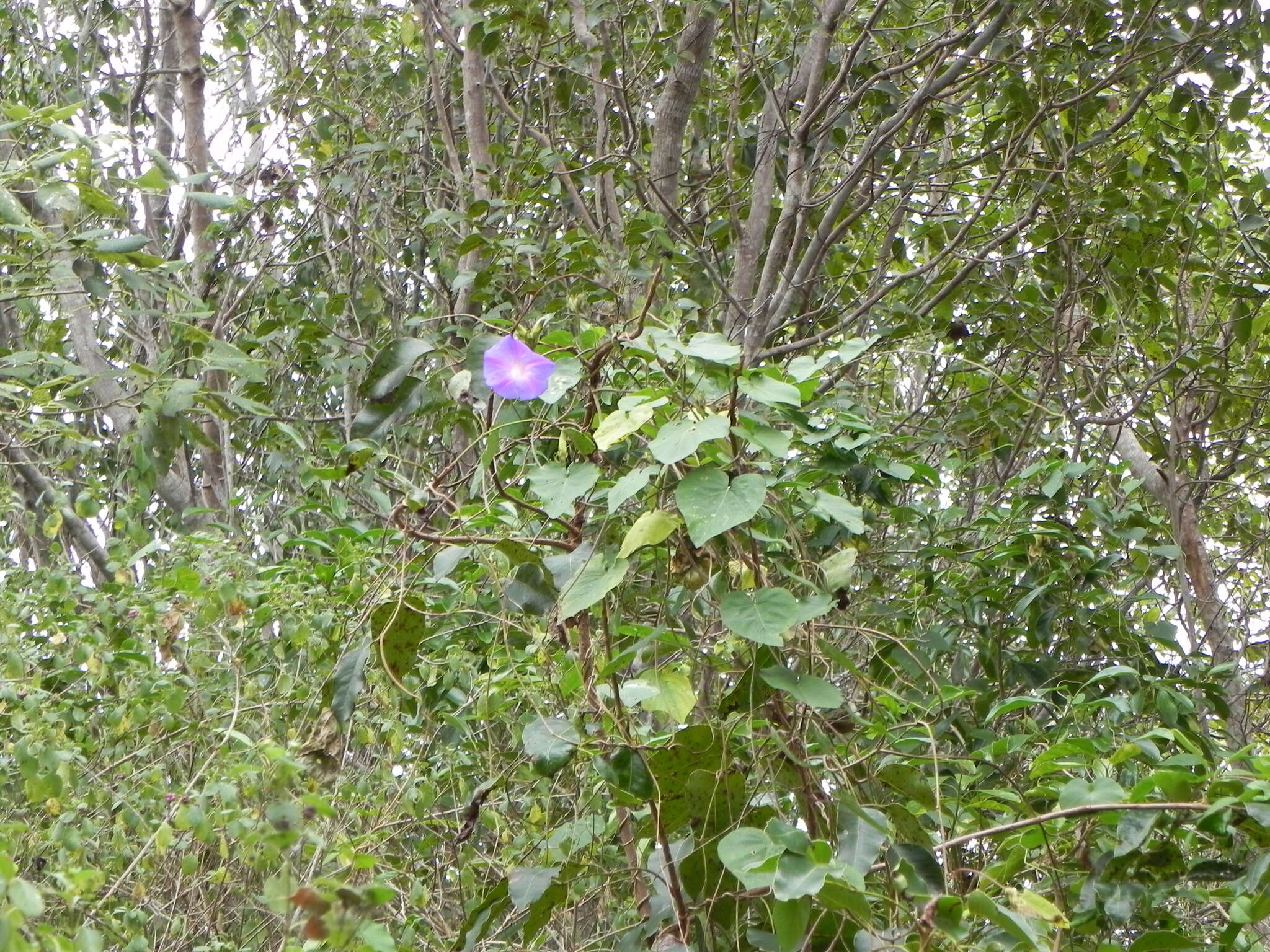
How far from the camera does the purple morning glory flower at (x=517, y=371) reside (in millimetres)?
1216

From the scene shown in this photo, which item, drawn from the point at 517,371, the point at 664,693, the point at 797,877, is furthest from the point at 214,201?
the point at 797,877

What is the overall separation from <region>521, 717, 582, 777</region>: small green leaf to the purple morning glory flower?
1.06 feet

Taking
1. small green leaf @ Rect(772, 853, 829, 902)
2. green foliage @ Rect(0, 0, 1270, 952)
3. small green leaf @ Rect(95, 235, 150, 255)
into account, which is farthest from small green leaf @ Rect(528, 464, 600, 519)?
small green leaf @ Rect(95, 235, 150, 255)

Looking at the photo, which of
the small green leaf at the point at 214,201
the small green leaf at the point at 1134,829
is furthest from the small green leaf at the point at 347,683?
the small green leaf at the point at 214,201

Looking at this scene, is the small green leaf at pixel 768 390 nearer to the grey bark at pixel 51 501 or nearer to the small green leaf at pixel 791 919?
the small green leaf at pixel 791 919

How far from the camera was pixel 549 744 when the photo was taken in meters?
1.22

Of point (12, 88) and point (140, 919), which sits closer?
Result: point (140, 919)

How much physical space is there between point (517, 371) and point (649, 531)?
0.22 m

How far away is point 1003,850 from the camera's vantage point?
146 cm

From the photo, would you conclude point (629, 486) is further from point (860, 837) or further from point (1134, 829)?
point (1134, 829)

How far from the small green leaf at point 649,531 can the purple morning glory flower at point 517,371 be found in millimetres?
174

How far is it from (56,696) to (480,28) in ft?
5.56

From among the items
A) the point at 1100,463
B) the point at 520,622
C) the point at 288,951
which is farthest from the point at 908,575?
the point at 288,951

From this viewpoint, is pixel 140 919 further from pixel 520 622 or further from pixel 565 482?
pixel 565 482
